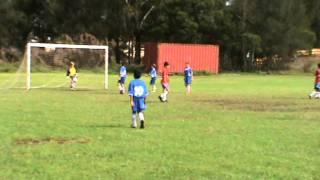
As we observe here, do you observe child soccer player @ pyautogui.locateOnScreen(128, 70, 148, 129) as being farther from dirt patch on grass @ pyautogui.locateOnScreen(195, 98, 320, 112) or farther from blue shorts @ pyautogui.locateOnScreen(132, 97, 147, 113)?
dirt patch on grass @ pyautogui.locateOnScreen(195, 98, 320, 112)

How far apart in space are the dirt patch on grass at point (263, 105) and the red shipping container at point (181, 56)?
38965 millimetres

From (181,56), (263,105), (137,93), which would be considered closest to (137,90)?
(137,93)

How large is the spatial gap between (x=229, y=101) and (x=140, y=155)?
16.3m

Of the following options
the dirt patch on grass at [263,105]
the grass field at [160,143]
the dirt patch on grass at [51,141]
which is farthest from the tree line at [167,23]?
the dirt patch on grass at [51,141]

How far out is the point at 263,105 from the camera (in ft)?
83.3

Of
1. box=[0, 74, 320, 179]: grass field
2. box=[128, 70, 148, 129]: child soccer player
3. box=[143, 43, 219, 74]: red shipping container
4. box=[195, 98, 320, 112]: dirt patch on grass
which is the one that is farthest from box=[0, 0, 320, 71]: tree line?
box=[128, 70, 148, 129]: child soccer player

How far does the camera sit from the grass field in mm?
10055

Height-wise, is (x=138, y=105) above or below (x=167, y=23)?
below

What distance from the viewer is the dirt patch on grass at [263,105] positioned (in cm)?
2355

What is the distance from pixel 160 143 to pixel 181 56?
55460 mm

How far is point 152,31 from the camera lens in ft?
253

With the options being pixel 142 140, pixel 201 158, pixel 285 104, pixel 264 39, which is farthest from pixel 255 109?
pixel 264 39

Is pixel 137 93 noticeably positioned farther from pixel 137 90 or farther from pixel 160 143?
pixel 160 143

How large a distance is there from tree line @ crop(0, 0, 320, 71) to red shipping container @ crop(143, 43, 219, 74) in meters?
5.55
